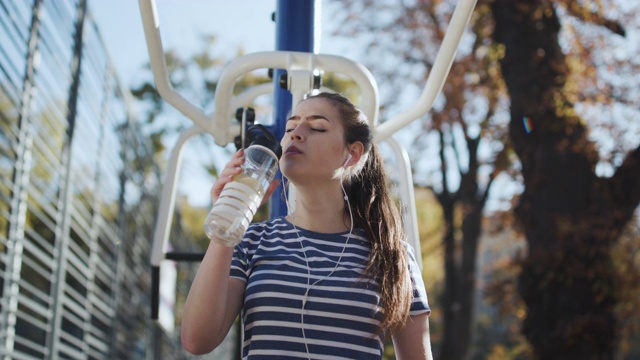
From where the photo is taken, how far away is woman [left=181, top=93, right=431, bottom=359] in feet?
5.62

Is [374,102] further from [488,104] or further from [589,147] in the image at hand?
[488,104]

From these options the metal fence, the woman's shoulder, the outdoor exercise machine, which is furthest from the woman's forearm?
the metal fence

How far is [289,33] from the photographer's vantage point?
8.57ft

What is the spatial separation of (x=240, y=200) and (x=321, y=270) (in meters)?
0.31

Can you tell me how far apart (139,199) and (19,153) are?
3840 mm

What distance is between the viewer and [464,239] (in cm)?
1298

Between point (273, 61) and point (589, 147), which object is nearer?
point (273, 61)

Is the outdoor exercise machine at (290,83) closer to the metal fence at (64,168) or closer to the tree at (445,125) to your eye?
the metal fence at (64,168)

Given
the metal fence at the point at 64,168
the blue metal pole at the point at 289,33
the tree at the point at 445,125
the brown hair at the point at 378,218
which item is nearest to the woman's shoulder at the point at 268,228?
the brown hair at the point at 378,218

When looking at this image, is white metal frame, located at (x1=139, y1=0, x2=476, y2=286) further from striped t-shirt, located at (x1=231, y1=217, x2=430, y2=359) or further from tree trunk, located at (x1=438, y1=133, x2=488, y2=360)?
tree trunk, located at (x1=438, y1=133, x2=488, y2=360)

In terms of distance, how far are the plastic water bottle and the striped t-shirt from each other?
0.19m

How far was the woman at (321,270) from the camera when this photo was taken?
171 cm

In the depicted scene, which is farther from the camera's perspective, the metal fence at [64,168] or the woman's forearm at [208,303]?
the metal fence at [64,168]

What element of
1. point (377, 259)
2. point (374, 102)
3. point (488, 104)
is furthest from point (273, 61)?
point (488, 104)
